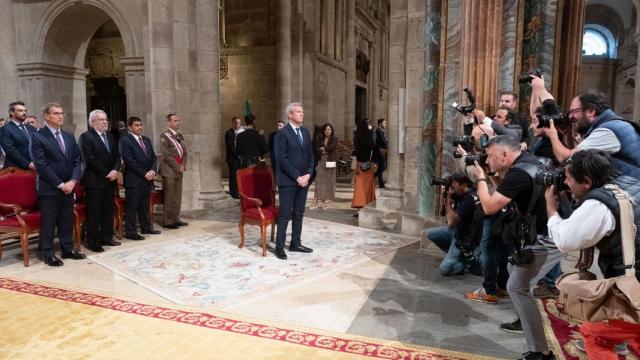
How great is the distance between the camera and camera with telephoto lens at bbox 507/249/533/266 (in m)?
2.93

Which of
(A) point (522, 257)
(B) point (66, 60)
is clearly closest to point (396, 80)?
(A) point (522, 257)

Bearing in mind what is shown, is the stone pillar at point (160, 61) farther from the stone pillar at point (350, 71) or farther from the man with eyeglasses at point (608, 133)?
the stone pillar at point (350, 71)

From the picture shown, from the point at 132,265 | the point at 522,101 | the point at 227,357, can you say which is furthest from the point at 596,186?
the point at 132,265

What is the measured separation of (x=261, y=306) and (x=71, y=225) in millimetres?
2878

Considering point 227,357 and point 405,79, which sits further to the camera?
point 405,79

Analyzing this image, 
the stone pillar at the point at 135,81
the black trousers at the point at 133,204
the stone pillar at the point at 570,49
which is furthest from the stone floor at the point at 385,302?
the stone pillar at the point at 135,81

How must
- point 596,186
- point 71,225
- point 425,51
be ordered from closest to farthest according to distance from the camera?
1. point 596,186
2. point 71,225
3. point 425,51

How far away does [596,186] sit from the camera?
232 cm

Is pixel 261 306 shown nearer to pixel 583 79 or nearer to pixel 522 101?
pixel 522 101

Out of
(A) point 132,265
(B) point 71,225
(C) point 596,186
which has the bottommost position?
(A) point 132,265

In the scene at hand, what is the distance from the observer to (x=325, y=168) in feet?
30.6

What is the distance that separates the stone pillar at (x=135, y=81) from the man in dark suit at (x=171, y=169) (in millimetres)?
2740

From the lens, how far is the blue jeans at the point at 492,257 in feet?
13.2

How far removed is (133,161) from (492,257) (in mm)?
4885
